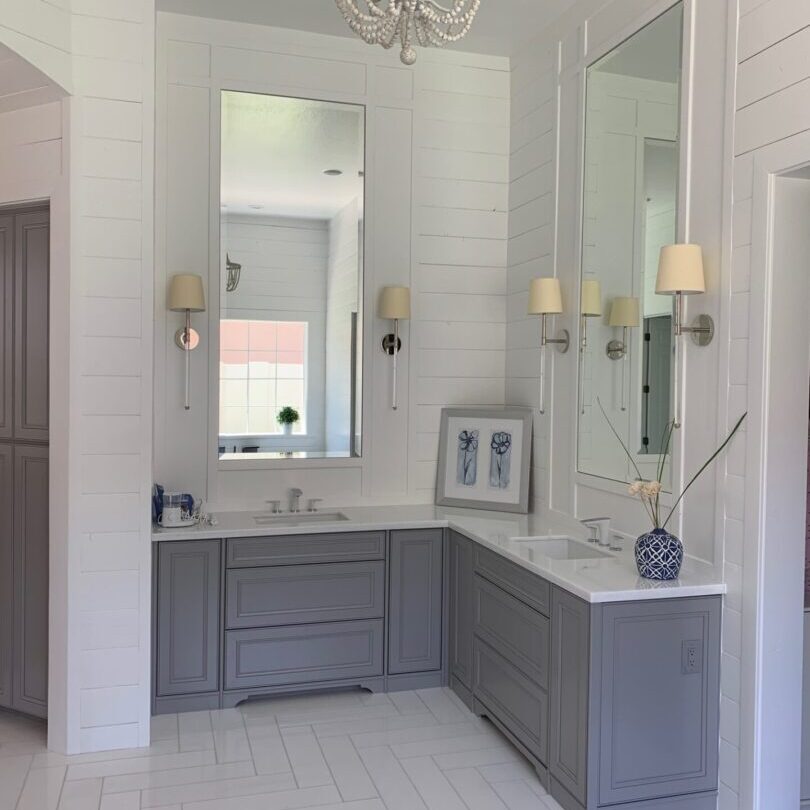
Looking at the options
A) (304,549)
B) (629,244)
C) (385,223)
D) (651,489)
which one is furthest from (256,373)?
(651,489)

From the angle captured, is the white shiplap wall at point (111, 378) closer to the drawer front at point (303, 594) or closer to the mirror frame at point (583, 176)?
→ the drawer front at point (303, 594)

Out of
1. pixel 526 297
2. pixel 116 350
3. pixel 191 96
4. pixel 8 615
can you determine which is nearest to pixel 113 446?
pixel 116 350

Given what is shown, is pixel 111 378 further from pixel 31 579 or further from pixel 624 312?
pixel 624 312

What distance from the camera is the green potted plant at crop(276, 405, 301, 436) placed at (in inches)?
167

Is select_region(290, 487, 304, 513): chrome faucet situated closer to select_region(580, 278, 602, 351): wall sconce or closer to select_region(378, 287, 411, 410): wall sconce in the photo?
select_region(378, 287, 411, 410): wall sconce

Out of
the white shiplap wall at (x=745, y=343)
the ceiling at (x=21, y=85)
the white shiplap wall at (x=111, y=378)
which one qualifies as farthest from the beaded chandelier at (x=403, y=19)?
the white shiplap wall at (x=111, y=378)

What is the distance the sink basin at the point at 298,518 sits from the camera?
4.02 metres

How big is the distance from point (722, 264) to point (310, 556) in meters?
2.17

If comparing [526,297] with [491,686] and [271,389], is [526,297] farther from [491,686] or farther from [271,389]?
[491,686]

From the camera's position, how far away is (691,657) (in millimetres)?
2795

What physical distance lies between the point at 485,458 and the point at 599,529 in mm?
958

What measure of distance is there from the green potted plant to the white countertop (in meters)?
0.45

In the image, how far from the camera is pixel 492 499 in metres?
4.28

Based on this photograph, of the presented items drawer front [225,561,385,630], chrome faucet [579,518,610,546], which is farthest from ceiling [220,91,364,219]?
chrome faucet [579,518,610,546]
